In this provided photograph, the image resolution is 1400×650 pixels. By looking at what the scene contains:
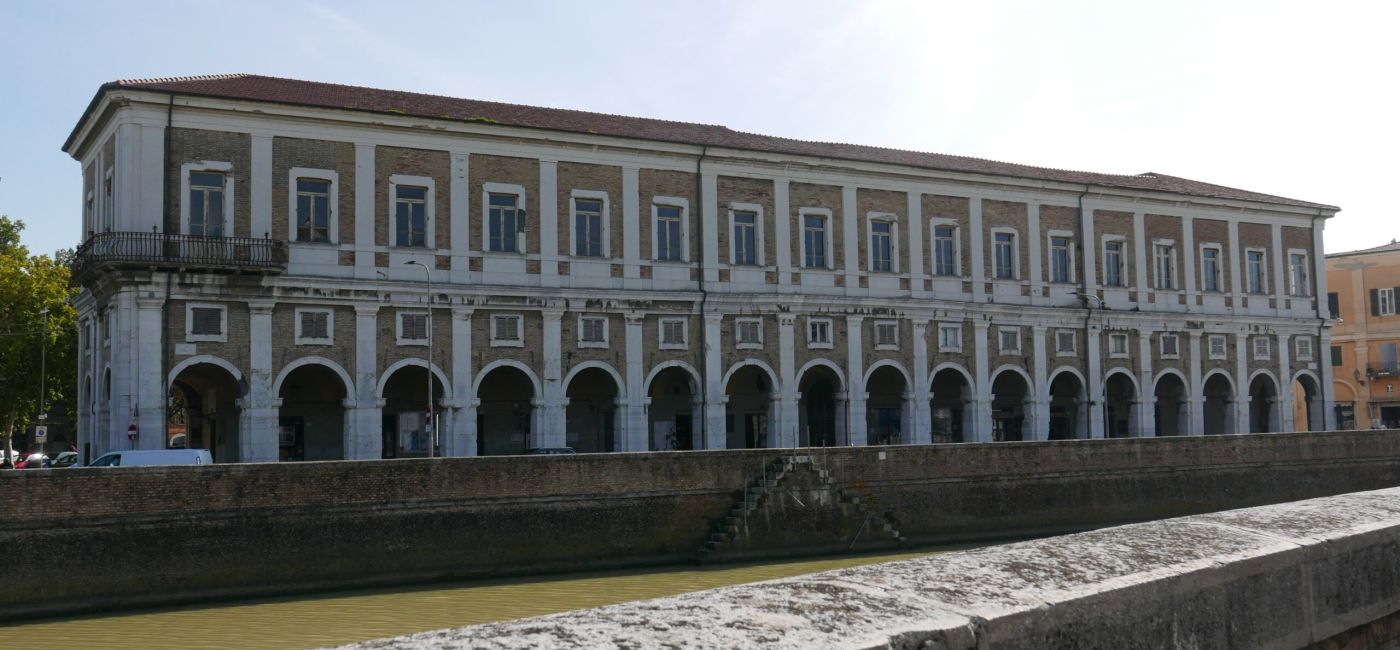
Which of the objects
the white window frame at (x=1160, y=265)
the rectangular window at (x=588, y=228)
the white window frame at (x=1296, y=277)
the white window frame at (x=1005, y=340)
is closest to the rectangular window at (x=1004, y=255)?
the white window frame at (x=1005, y=340)

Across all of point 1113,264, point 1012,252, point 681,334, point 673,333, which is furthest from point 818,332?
point 1113,264

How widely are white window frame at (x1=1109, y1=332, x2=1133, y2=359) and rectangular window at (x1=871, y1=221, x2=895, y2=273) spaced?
9.56m

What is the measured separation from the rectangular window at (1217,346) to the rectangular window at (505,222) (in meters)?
27.0

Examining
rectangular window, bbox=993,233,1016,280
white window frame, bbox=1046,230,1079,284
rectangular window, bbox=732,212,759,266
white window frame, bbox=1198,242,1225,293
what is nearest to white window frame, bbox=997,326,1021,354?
rectangular window, bbox=993,233,1016,280

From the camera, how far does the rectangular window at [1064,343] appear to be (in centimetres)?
A: 4422

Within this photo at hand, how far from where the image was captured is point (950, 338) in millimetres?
41969

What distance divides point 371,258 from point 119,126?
6.86 metres

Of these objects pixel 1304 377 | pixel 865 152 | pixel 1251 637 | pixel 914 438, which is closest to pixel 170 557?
pixel 1251 637

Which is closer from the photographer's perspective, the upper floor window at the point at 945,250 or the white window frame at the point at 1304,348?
the upper floor window at the point at 945,250

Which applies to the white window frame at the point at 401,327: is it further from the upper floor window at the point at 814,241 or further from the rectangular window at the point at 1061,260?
the rectangular window at the point at 1061,260

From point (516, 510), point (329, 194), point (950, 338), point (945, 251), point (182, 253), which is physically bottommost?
point (516, 510)

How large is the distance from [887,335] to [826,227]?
3.99 meters

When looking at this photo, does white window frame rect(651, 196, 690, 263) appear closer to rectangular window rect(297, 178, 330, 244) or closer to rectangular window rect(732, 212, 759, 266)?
rectangular window rect(732, 212, 759, 266)

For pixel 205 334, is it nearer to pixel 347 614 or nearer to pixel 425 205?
pixel 425 205
